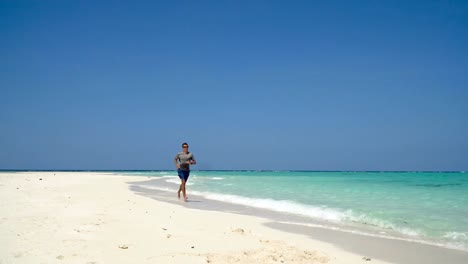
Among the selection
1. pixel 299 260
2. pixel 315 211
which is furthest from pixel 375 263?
pixel 315 211

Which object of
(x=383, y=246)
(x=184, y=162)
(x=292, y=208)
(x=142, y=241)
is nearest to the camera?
(x=142, y=241)

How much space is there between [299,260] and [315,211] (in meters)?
5.50

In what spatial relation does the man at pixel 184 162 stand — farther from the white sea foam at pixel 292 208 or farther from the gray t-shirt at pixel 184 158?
the white sea foam at pixel 292 208

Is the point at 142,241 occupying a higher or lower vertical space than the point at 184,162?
lower

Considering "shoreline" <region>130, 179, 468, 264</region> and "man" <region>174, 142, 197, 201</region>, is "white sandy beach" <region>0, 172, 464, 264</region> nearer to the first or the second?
"shoreline" <region>130, 179, 468, 264</region>

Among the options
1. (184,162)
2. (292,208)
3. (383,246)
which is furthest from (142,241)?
(184,162)

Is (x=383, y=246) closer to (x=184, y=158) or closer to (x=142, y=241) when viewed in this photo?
(x=142, y=241)

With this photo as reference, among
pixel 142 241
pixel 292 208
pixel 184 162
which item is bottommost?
pixel 292 208

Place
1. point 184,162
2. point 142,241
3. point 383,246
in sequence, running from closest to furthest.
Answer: point 142,241
point 383,246
point 184,162

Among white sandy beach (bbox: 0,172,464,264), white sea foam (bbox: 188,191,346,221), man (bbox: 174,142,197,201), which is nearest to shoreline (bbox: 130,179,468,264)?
white sandy beach (bbox: 0,172,464,264)

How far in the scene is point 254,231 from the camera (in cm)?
657

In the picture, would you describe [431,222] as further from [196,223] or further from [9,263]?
[9,263]

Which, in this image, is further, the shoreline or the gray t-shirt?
the gray t-shirt

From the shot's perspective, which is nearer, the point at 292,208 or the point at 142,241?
the point at 142,241
